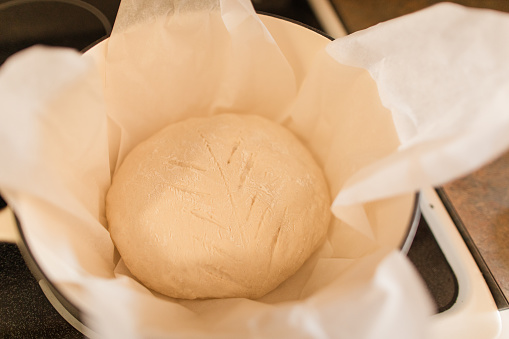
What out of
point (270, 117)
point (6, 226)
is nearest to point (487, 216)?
point (270, 117)

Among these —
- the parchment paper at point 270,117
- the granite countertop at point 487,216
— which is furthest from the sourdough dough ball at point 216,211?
the granite countertop at point 487,216

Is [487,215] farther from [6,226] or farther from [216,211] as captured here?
[6,226]

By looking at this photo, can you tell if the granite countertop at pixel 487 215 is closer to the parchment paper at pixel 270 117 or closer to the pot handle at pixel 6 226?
the parchment paper at pixel 270 117

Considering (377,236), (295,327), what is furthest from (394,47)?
(295,327)

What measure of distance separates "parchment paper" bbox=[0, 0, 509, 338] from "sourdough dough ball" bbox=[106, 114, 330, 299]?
1.1 inches

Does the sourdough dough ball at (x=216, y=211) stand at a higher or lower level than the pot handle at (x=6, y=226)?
lower

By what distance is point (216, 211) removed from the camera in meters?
0.50

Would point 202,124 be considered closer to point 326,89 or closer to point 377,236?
point 326,89

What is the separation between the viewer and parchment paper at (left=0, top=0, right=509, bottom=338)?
0.32 meters

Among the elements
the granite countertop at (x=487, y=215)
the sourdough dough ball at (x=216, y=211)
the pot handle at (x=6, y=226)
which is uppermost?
the pot handle at (x=6, y=226)

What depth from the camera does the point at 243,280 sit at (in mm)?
483

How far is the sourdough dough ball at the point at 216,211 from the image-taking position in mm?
481

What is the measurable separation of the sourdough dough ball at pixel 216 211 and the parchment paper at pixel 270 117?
29 millimetres

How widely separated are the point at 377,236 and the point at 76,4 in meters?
0.62
